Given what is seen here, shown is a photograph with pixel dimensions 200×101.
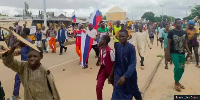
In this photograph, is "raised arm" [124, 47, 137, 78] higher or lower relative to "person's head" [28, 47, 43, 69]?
lower

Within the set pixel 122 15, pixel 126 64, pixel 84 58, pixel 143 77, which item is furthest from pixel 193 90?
pixel 122 15

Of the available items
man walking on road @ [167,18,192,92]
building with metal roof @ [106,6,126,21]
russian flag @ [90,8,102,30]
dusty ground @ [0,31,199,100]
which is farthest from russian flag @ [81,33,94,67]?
building with metal roof @ [106,6,126,21]

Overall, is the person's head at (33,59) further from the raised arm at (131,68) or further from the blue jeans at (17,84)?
the blue jeans at (17,84)

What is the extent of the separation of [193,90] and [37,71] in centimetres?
411

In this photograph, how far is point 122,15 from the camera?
67.1m

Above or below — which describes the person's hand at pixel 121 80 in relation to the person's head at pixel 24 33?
below

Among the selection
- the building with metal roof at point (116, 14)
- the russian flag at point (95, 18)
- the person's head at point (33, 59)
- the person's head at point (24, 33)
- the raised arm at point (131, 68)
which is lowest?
the raised arm at point (131, 68)

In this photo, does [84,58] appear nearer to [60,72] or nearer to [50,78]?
[60,72]

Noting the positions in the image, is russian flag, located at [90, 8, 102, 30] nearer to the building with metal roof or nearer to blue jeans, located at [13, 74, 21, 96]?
blue jeans, located at [13, 74, 21, 96]

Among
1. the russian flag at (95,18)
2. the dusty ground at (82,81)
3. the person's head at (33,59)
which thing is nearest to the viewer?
the person's head at (33,59)

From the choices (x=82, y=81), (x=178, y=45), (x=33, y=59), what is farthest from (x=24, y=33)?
(x=178, y=45)

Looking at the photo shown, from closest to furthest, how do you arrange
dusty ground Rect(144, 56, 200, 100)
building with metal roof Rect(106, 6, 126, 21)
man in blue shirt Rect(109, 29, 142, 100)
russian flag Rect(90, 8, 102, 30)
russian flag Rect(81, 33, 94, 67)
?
man in blue shirt Rect(109, 29, 142, 100) → dusty ground Rect(144, 56, 200, 100) → russian flag Rect(81, 33, 94, 67) → russian flag Rect(90, 8, 102, 30) → building with metal roof Rect(106, 6, 126, 21)

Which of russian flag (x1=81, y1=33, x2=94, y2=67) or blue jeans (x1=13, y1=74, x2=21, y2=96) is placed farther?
russian flag (x1=81, y1=33, x2=94, y2=67)

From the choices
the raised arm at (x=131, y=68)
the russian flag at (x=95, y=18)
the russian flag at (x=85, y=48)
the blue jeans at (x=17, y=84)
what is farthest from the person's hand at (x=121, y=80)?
the russian flag at (x=95, y=18)
